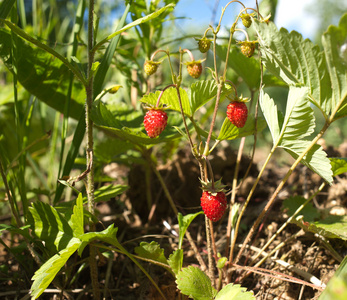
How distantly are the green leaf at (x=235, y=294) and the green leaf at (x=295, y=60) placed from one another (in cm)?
41

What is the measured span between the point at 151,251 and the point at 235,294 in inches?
8.3

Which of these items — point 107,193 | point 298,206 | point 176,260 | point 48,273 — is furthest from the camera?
point 298,206

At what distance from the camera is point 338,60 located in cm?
63

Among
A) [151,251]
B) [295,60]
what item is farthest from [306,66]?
[151,251]

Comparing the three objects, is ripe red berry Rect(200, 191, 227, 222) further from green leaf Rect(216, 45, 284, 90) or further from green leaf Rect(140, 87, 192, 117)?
green leaf Rect(216, 45, 284, 90)

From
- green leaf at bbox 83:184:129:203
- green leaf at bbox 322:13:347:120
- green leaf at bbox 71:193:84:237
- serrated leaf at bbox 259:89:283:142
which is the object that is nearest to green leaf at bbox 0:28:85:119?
green leaf at bbox 83:184:129:203

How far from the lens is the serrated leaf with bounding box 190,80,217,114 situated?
708mm

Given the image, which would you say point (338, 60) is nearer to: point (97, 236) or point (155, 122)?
point (155, 122)

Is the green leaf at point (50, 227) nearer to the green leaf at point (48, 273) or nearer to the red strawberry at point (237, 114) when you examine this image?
the green leaf at point (48, 273)

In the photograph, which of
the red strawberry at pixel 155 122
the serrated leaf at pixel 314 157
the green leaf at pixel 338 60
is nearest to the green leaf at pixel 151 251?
the red strawberry at pixel 155 122

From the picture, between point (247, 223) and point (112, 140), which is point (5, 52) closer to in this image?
point (112, 140)

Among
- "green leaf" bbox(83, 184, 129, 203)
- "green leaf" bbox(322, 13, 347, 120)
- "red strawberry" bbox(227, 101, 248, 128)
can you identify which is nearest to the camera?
"green leaf" bbox(322, 13, 347, 120)

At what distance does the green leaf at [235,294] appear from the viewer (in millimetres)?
602

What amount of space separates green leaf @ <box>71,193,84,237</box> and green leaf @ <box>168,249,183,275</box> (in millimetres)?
193
